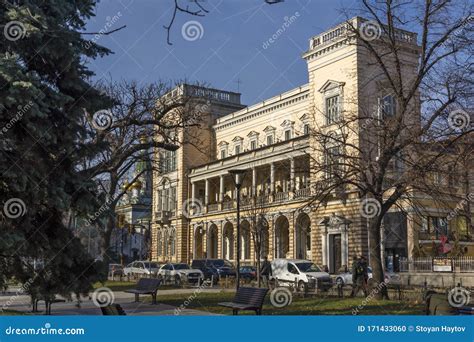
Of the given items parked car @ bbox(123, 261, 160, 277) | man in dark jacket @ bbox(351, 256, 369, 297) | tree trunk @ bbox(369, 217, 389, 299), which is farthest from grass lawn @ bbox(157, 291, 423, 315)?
parked car @ bbox(123, 261, 160, 277)

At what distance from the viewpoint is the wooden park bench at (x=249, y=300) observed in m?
14.0

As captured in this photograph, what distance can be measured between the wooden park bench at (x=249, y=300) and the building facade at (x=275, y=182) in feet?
42.4

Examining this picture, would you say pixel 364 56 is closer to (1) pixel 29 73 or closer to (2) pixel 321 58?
(2) pixel 321 58

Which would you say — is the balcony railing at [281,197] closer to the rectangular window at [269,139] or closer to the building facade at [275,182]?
the building facade at [275,182]

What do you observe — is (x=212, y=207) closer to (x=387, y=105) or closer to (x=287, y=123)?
(x=287, y=123)

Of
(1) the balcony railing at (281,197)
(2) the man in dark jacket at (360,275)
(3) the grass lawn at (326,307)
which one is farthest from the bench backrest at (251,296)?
(1) the balcony railing at (281,197)

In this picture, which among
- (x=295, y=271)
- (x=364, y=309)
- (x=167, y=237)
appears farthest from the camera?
(x=167, y=237)

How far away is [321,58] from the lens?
163ft

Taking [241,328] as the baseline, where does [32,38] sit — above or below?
above

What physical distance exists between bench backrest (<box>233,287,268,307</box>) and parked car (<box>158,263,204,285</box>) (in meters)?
22.9

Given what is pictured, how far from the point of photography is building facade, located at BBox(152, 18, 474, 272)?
43000 mm

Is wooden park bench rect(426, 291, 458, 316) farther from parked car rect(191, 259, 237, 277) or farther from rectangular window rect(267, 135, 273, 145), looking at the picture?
rectangular window rect(267, 135, 273, 145)

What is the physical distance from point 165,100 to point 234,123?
153 feet

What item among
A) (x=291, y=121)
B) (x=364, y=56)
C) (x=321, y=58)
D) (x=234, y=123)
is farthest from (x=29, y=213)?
(x=234, y=123)
